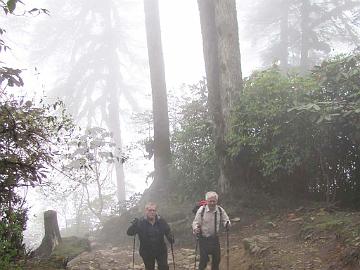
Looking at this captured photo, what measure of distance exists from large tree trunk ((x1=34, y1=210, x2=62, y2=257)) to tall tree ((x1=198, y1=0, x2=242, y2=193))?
4.57 metres

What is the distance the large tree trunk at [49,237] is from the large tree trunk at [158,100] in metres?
4.69

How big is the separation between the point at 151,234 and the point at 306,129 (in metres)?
4.43

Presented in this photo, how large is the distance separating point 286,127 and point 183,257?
4095mm

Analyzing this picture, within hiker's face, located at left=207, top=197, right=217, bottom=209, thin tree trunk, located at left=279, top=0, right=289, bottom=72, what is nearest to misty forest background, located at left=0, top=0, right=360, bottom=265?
hiker's face, located at left=207, top=197, right=217, bottom=209

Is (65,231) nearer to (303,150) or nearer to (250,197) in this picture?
(250,197)

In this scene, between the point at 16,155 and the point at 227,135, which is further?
the point at 227,135

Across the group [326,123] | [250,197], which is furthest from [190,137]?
[326,123]

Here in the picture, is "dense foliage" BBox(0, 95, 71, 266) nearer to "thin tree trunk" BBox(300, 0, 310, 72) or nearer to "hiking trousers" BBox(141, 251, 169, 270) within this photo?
→ "hiking trousers" BBox(141, 251, 169, 270)

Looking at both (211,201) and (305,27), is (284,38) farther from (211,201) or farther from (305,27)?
(211,201)

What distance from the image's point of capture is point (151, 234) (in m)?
7.88

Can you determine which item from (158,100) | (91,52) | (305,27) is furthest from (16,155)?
(91,52)

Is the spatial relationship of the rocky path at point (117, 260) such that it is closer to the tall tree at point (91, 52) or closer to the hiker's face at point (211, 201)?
the hiker's face at point (211, 201)

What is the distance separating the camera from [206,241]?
8.05 m

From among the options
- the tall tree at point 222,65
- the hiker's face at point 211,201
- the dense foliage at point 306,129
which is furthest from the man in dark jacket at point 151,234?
the tall tree at point 222,65
